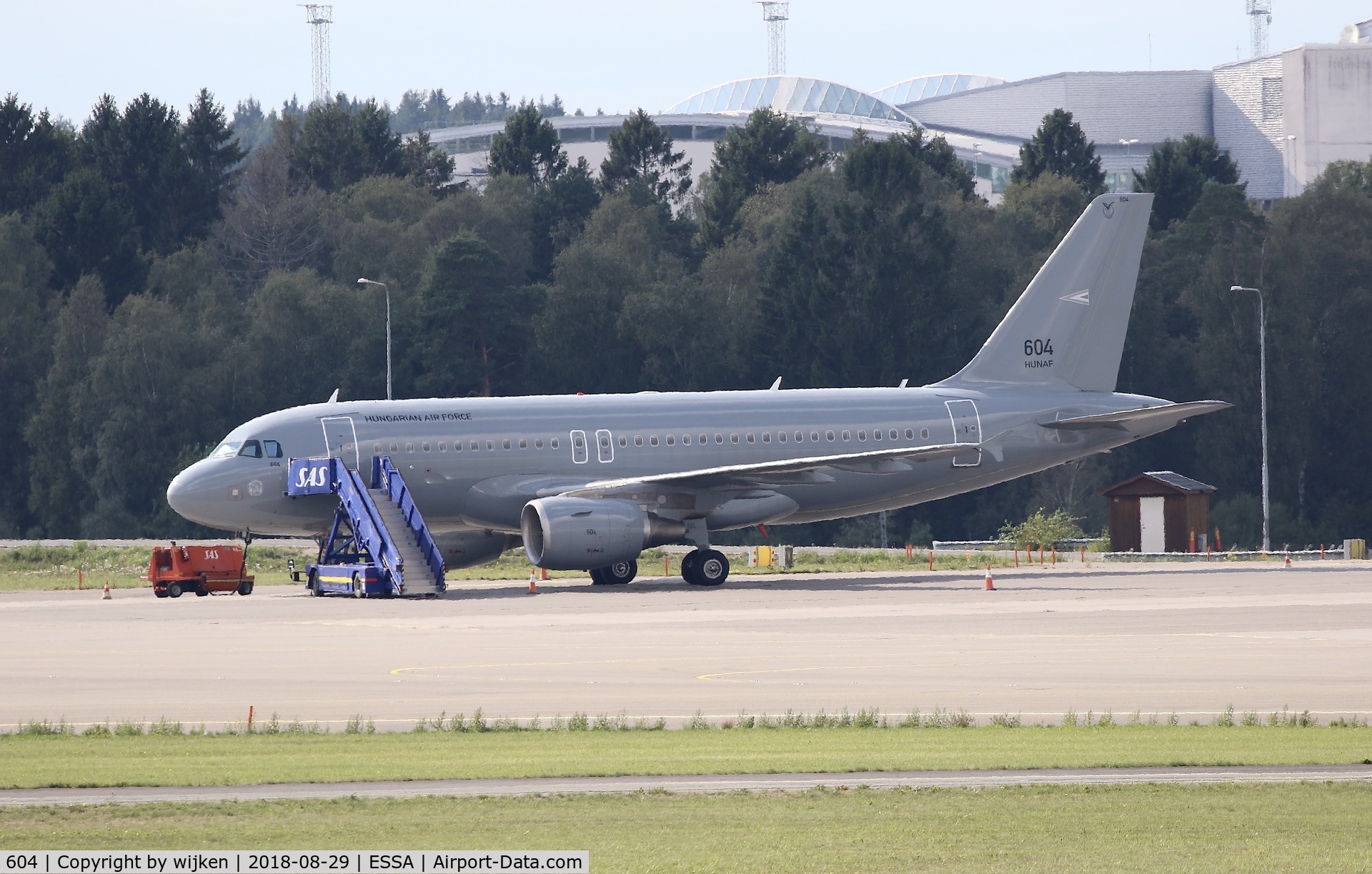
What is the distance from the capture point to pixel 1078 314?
4819 centimetres

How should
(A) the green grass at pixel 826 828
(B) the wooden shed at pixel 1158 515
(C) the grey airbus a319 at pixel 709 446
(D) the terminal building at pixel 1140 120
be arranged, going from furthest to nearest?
(D) the terminal building at pixel 1140 120, (B) the wooden shed at pixel 1158 515, (C) the grey airbus a319 at pixel 709 446, (A) the green grass at pixel 826 828

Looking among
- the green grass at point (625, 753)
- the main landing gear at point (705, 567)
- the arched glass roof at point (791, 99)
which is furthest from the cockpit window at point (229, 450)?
the arched glass roof at point (791, 99)

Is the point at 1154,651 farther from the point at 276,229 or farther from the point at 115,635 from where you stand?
the point at 276,229

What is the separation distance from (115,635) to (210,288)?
65682 mm

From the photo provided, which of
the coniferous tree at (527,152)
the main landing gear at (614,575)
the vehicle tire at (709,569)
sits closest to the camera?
the vehicle tire at (709,569)

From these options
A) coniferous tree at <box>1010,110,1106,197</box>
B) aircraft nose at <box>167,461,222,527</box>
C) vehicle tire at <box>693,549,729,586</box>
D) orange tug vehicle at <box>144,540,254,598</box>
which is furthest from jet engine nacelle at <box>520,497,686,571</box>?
coniferous tree at <box>1010,110,1106,197</box>

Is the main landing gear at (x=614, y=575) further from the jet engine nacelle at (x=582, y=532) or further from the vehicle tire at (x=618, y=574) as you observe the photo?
the jet engine nacelle at (x=582, y=532)

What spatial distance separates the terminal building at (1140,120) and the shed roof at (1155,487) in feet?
241

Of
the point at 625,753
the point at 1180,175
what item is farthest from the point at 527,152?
the point at 625,753

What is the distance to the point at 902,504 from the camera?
47.2 metres

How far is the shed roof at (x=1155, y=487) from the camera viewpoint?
5828cm

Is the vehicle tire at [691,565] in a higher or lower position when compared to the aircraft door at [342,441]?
lower
